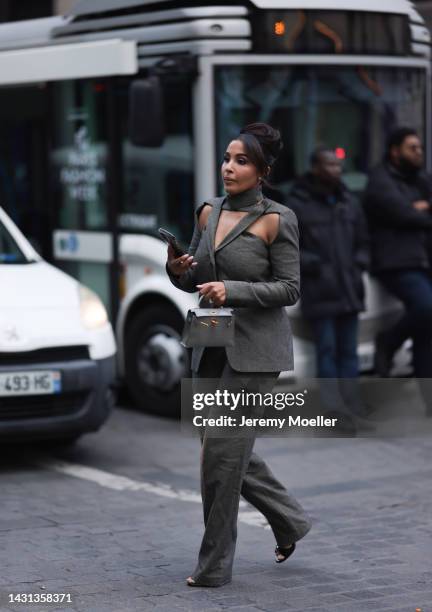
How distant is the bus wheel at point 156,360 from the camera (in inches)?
385

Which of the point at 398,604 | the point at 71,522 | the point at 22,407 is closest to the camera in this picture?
the point at 398,604

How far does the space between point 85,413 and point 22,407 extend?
1.31 feet

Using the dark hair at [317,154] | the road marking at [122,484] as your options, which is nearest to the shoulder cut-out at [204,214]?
the road marking at [122,484]

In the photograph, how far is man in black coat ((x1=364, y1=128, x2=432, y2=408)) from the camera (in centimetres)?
977

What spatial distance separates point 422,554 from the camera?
6.19m

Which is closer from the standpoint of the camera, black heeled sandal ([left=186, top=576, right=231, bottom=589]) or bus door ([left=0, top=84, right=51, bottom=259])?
black heeled sandal ([left=186, top=576, right=231, bottom=589])

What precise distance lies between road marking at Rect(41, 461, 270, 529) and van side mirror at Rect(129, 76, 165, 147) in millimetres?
2285

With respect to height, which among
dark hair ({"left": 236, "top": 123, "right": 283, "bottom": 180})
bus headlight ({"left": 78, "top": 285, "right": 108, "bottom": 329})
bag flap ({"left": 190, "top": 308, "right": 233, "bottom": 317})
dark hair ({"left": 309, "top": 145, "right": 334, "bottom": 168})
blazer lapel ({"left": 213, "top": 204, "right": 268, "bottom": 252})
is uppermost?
dark hair ({"left": 236, "top": 123, "right": 283, "bottom": 180})

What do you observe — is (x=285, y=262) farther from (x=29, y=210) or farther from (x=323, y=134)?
(x=29, y=210)

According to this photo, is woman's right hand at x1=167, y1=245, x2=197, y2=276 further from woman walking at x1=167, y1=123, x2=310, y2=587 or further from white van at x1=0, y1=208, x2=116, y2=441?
white van at x1=0, y1=208, x2=116, y2=441

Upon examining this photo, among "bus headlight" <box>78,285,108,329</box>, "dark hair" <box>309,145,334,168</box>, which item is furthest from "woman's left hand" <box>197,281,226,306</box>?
"dark hair" <box>309,145,334,168</box>

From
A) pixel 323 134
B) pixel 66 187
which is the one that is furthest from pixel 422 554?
pixel 66 187

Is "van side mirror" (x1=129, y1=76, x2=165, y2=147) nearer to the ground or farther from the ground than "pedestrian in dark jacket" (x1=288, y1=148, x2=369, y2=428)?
farther from the ground

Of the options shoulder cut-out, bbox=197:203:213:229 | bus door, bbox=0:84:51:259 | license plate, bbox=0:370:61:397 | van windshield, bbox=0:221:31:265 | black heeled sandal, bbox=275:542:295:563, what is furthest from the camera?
bus door, bbox=0:84:51:259
